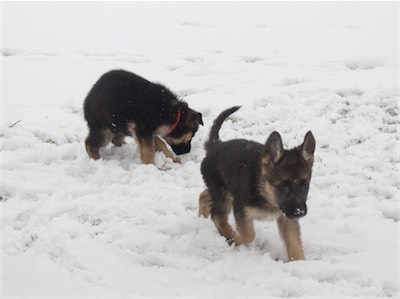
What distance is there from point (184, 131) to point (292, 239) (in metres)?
3.32

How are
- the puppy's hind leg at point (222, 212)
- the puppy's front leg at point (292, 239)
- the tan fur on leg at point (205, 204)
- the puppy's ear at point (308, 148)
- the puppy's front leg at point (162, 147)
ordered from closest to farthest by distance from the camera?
the puppy's ear at point (308, 148)
the puppy's front leg at point (292, 239)
the puppy's hind leg at point (222, 212)
the tan fur on leg at point (205, 204)
the puppy's front leg at point (162, 147)

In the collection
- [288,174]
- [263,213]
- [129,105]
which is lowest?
[263,213]

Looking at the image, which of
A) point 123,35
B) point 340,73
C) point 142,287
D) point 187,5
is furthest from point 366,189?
point 187,5

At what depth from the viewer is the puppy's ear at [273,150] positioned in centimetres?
443

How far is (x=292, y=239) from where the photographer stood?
4816 millimetres

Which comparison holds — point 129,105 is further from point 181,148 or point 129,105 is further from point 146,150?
point 181,148

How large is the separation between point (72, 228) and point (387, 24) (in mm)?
17349

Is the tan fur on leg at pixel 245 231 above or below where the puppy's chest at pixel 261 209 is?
below

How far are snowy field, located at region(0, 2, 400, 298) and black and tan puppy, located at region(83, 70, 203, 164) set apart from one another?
338 millimetres

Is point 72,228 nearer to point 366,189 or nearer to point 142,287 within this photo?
point 142,287

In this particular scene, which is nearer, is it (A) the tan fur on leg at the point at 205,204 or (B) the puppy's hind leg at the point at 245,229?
(B) the puppy's hind leg at the point at 245,229

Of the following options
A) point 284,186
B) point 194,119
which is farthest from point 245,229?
point 194,119

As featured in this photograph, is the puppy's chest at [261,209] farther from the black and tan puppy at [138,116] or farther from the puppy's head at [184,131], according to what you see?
the puppy's head at [184,131]

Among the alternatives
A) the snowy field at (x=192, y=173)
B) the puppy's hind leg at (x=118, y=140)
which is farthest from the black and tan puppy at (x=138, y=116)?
the snowy field at (x=192, y=173)
